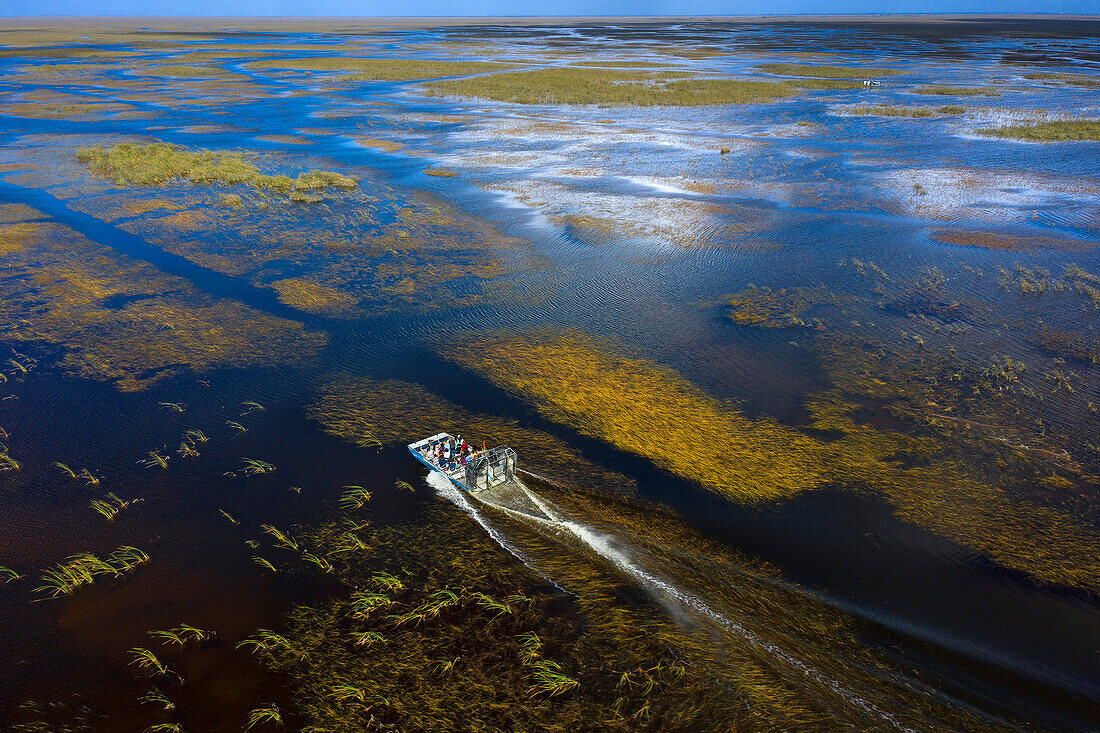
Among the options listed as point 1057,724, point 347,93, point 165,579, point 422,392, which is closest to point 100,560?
Answer: point 165,579

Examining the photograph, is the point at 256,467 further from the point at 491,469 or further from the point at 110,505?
the point at 491,469

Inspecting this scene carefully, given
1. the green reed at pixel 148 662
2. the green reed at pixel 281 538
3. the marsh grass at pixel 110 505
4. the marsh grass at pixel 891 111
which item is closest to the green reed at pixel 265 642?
the green reed at pixel 148 662

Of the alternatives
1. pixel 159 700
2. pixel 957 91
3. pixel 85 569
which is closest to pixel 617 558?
pixel 159 700

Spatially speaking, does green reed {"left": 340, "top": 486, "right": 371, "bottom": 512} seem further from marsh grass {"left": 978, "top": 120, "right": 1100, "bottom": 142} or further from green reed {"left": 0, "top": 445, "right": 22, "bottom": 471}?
marsh grass {"left": 978, "top": 120, "right": 1100, "bottom": 142}

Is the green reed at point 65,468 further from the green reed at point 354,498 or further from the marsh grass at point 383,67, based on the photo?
the marsh grass at point 383,67

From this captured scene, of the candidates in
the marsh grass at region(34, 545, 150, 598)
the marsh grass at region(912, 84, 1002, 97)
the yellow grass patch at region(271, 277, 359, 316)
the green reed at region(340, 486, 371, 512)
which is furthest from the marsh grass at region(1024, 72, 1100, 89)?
the marsh grass at region(34, 545, 150, 598)

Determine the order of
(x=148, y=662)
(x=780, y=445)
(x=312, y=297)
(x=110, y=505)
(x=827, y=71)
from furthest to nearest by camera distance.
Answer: (x=827, y=71), (x=312, y=297), (x=780, y=445), (x=110, y=505), (x=148, y=662)

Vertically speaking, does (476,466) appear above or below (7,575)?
above
